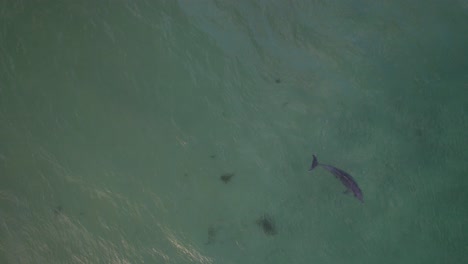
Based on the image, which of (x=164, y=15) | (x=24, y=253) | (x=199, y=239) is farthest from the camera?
(x=164, y=15)

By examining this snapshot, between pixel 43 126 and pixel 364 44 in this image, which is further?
pixel 364 44

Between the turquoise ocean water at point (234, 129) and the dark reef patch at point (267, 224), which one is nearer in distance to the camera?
the turquoise ocean water at point (234, 129)

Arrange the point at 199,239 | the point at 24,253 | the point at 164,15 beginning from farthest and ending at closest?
the point at 164,15 → the point at 199,239 → the point at 24,253

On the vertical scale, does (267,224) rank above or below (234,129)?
below

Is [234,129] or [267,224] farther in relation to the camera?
[234,129]

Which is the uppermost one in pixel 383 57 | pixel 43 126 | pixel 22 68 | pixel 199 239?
pixel 22 68

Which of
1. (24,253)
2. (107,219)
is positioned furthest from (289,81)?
(24,253)

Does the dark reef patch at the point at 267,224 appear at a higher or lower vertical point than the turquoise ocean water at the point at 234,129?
lower

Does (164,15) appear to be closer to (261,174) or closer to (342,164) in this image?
(261,174)
